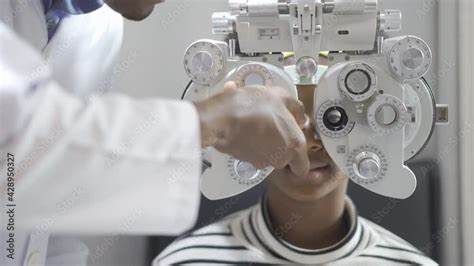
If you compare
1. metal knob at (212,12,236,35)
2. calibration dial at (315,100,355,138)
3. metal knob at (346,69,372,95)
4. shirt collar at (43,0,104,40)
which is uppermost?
shirt collar at (43,0,104,40)

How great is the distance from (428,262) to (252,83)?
63 cm

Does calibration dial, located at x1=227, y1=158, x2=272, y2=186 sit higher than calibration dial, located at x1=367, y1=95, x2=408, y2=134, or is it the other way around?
calibration dial, located at x1=367, y1=95, x2=408, y2=134

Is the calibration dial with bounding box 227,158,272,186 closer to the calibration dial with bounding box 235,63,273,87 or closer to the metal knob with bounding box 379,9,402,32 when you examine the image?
the calibration dial with bounding box 235,63,273,87

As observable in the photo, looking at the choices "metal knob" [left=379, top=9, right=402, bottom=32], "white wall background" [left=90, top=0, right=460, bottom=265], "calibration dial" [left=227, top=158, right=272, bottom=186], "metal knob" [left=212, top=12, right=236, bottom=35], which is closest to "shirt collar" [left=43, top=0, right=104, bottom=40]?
"white wall background" [left=90, top=0, right=460, bottom=265]

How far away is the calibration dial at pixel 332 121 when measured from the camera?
0.85 metres

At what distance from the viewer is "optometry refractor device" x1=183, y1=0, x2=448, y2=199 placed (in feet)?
2.74

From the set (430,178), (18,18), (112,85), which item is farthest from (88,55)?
(430,178)

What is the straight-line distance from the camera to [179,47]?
1.09 meters

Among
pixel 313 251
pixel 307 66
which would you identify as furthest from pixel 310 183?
pixel 307 66

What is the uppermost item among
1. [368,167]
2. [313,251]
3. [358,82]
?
[358,82]

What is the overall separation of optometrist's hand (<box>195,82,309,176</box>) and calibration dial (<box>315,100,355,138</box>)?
6cm

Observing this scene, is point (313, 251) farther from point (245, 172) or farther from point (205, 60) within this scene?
point (205, 60)

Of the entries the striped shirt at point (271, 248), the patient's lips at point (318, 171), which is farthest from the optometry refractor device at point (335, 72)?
the striped shirt at point (271, 248)

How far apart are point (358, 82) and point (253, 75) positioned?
0.15m
